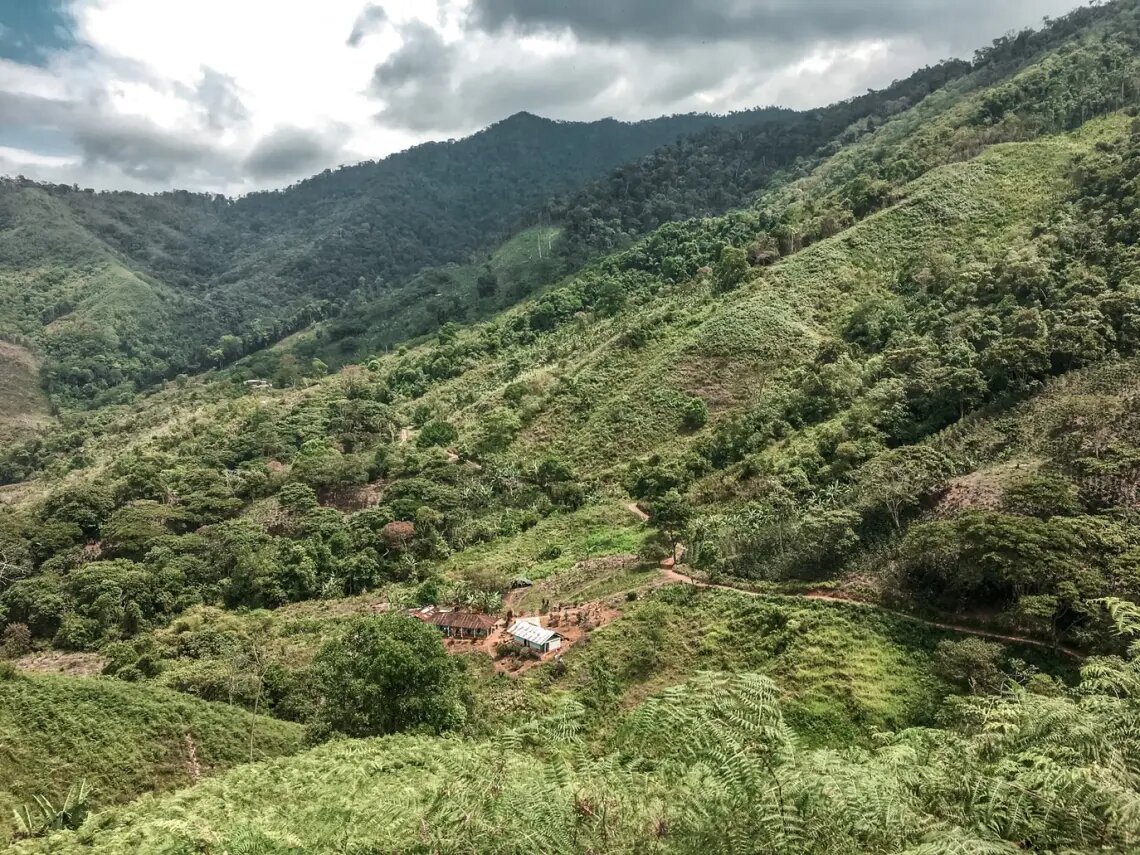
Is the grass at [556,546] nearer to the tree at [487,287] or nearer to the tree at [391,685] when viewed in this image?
the tree at [391,685]

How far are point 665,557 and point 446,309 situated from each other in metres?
77.2

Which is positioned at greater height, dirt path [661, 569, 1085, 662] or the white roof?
the white roof

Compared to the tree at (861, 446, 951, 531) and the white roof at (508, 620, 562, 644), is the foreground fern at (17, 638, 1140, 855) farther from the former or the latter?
the tree at (861, 446, 951, 531)

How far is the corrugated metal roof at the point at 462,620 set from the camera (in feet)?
95.5

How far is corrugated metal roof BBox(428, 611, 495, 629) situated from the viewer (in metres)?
29.1

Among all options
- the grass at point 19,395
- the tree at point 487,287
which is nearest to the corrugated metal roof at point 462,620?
the tree at point 487,287

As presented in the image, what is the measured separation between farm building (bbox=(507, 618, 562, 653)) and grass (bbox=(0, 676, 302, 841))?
28.0 feet

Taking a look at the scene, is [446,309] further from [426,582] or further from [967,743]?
[967,743]

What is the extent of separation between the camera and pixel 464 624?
2925cm

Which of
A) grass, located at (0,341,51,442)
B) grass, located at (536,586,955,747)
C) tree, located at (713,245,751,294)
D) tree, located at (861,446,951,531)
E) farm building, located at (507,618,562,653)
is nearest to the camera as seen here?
grass, located at (536,586,955,747)

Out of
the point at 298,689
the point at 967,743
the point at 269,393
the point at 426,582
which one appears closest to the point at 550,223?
the point at 269,393

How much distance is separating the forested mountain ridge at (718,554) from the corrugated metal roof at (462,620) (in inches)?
34.0

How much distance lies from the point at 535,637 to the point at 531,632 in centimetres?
40

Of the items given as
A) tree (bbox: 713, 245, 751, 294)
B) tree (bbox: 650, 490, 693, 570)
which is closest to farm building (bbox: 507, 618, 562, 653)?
tree (bbox: 650, 490, 693, 570)
